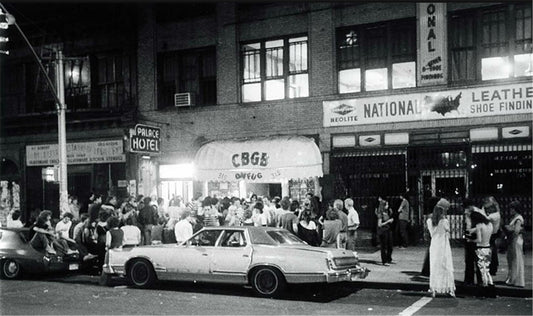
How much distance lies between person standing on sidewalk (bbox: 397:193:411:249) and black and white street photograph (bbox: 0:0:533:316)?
0.05 m

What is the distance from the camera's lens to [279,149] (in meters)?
19.0

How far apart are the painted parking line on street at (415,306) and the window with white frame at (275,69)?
10348 millimetres

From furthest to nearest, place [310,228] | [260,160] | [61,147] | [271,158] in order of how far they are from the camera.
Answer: [260,160]
[271,158]
[61,147]
[310,228]

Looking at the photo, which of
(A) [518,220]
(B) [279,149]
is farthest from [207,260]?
(B) [279,149]

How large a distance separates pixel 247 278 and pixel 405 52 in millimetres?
10291

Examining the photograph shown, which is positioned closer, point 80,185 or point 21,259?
point 21,259

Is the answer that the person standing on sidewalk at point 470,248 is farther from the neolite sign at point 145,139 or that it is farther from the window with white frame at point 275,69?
the neolite sign at point 145,139

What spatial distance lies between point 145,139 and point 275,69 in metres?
5.31

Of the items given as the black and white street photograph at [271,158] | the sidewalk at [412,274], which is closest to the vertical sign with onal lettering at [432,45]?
the black and white street photograph at [271,158]

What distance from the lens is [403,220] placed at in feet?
55.2

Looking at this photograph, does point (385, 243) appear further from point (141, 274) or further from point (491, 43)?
point (491, 43)

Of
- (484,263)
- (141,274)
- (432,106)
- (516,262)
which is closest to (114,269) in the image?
(141,274)

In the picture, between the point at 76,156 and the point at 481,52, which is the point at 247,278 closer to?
the point at 481,52

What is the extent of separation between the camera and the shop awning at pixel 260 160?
60.7ft
